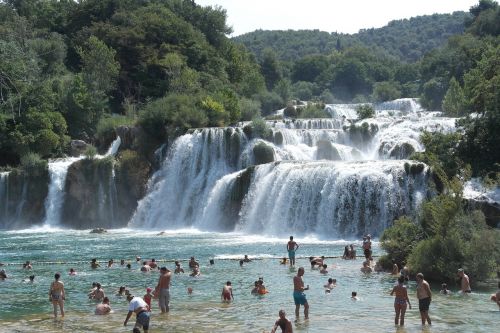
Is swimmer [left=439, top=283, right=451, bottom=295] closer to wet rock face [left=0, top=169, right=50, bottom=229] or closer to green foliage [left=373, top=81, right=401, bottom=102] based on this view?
wet rock face [left=0, top=169, right=50, bottom=229]

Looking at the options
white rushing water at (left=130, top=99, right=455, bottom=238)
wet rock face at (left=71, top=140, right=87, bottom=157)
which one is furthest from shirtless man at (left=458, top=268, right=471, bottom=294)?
wet rock face at (left=71, top=140, right=87, bottom=157)

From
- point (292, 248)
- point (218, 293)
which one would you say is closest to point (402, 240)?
point (292, 248)

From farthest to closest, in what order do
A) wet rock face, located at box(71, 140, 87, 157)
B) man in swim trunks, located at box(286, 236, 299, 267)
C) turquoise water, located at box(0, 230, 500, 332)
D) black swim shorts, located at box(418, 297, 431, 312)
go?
wet rock face, located at box(71, 140, 87, 157) < man in swim trunks, located at box(286, 236, 299, 267) < turquoise water, located at box(0, 230, 500, 332) < black swim shorts, located at box(418, 297, 431, 312)

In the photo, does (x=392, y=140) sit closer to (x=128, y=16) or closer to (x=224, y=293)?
(x=224, y=293)

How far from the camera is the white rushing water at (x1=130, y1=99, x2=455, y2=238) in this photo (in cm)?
4006

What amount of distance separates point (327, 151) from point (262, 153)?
4648 mm

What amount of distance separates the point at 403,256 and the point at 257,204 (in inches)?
681

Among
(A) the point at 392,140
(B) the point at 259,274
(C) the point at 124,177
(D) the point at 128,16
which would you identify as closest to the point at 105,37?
(D) the point at 128,16

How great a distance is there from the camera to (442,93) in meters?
83.9

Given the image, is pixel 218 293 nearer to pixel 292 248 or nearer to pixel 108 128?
pixel 292 248

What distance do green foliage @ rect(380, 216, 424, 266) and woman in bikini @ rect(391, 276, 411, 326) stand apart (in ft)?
29.4

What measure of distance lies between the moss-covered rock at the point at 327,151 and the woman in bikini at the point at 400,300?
1330 inches

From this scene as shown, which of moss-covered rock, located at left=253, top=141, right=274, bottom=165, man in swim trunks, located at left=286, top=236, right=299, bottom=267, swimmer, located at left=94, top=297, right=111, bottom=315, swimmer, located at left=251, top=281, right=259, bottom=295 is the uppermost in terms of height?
moss-covered rock, located at left=253, top=141, right=274, bottom=165

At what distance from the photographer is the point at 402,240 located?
2845 centimetres
